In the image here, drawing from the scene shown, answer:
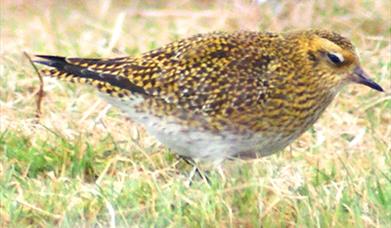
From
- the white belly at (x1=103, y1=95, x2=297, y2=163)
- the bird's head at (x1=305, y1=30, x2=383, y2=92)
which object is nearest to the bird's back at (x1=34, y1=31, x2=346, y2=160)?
the white belly at (x1=103, y1=95, x2=297, y2=163)

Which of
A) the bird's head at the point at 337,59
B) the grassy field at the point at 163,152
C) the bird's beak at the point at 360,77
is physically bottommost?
the grassy field at the point at 163,152

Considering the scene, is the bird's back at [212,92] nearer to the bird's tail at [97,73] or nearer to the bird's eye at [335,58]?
the bird's tail at [97,73]

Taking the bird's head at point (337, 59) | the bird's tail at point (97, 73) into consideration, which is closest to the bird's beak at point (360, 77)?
the bird's head at point (337, 59)

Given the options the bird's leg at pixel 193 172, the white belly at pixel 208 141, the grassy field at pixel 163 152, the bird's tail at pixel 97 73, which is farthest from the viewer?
the bird's tail at pixel 97 73

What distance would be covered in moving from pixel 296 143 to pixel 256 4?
247 cm

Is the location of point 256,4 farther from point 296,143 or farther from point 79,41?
point 296,143

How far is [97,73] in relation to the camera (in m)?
7.34

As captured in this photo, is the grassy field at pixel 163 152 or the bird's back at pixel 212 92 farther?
the bird's back at pixel 212 92

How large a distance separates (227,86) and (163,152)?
2.15 feet

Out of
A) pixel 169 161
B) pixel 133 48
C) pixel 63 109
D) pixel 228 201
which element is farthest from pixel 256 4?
pixel 228 201

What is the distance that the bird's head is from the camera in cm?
731

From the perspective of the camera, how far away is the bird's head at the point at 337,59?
7.31 m

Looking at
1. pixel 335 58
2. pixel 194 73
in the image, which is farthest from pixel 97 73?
pixel 335 58

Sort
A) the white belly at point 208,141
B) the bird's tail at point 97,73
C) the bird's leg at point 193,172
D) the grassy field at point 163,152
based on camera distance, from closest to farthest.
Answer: the grassy field at point 163,152 → the bird's leg at point 193,172 → the white belly at point 208,141 → the bird's tail at point 97,73
